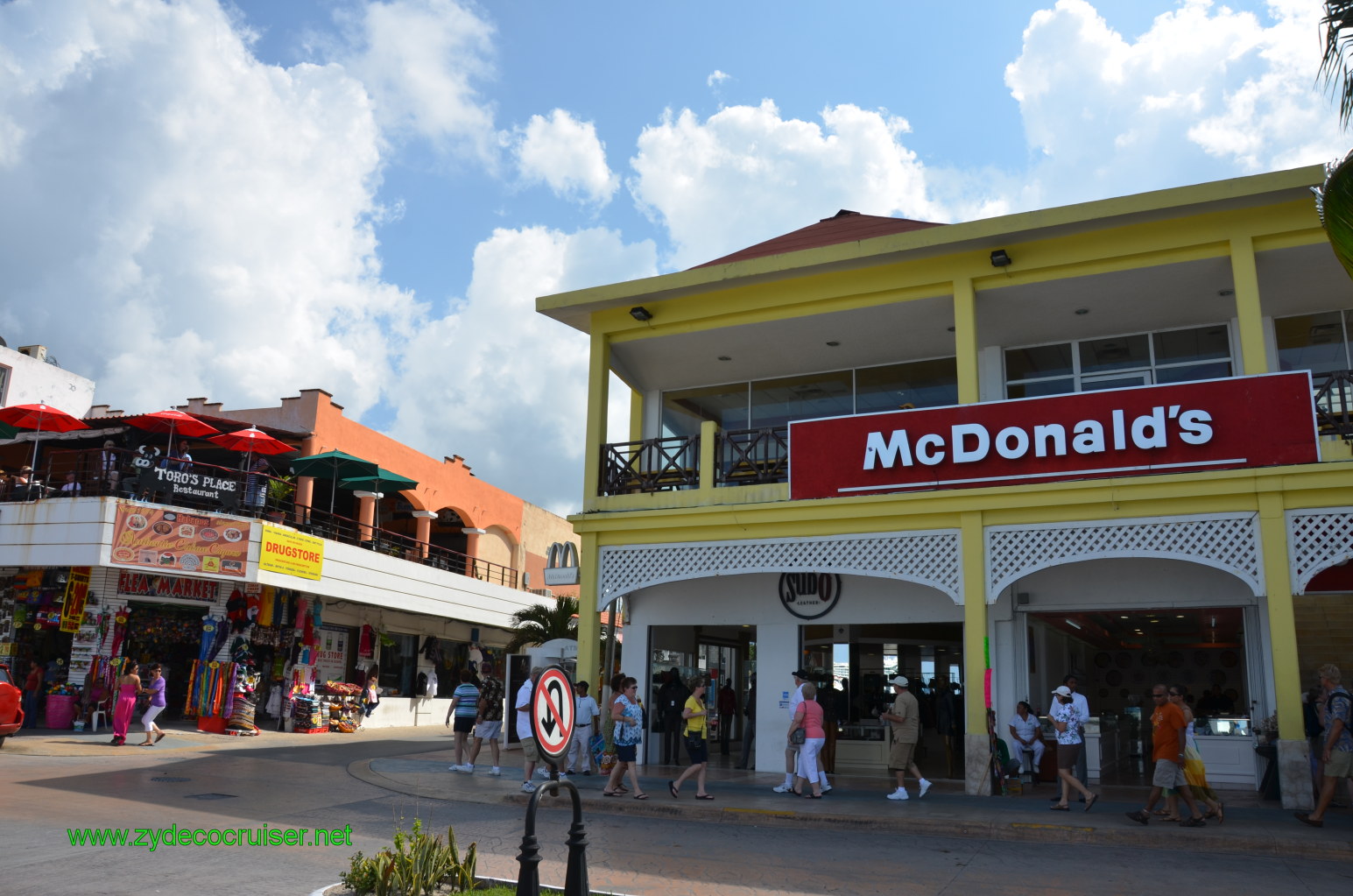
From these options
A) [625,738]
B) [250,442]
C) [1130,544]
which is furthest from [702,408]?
[250,442]

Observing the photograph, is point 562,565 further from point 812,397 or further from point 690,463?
point 812,397

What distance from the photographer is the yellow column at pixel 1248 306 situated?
12125 mm

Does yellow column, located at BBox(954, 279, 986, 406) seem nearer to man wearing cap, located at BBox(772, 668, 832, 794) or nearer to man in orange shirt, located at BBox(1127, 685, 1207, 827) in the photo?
man wearing cap, located at BBox(772, 668, 832, 794)

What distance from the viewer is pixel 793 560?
46.4ft

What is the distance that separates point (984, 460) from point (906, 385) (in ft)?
13.3

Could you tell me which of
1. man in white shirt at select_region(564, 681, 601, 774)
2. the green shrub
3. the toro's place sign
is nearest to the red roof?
the toro's place sign

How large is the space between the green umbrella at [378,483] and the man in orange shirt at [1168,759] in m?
18.5

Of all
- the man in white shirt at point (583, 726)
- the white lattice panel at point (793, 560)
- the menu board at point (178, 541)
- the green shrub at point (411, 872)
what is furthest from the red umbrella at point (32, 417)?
the green shrub at point (411, 872)

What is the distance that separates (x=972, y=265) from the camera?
551 inches

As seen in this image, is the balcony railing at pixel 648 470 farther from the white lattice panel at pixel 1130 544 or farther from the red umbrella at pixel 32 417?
the red umbrella at pixel 32 417

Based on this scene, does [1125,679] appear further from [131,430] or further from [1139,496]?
[131,430]

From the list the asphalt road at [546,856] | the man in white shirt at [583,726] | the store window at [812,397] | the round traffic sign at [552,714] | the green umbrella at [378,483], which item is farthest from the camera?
the green umbrella at [378,483]

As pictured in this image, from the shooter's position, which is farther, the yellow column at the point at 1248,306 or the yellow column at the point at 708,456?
the yellow column at the point at 708,456

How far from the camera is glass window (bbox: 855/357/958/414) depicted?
16.6m
